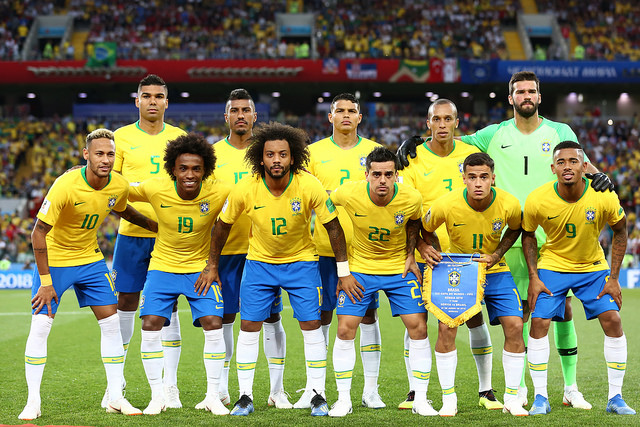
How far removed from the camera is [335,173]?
632 centimetres

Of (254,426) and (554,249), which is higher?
(554,249)

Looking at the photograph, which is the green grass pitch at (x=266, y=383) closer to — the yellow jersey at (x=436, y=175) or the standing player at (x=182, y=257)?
the standing player at (x=182, y=257)

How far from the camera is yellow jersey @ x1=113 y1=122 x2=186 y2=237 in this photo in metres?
6.40

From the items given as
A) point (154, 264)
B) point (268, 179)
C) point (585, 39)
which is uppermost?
point (585, 39)

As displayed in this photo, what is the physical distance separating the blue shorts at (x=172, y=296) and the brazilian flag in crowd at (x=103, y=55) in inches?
975

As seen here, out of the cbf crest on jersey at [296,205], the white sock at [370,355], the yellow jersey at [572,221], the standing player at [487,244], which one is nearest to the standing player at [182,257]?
the cbf crest on jersey at [296,205]

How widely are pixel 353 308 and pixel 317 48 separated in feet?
89.8

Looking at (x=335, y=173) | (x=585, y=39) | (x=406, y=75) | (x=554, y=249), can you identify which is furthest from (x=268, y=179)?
(x=585, y=39)

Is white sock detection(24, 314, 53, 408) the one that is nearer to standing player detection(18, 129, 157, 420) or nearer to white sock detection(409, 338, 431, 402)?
standing player detection(18, 129, 157, 420)

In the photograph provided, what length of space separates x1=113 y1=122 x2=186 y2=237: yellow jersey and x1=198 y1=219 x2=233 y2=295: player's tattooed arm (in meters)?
0.83

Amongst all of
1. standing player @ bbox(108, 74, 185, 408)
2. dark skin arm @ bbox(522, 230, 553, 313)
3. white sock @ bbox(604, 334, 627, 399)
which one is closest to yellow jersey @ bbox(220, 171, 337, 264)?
standing player @ bbox(108, 74, 185, 408)

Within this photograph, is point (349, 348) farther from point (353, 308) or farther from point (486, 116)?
point (486, 116)

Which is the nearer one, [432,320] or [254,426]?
[254,426]

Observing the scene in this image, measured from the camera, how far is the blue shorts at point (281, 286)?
5.72 m
